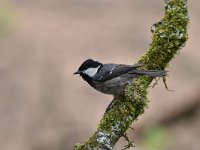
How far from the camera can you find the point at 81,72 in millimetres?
6270

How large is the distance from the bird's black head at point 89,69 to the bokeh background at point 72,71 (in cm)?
398

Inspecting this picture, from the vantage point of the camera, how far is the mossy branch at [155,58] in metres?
5.04

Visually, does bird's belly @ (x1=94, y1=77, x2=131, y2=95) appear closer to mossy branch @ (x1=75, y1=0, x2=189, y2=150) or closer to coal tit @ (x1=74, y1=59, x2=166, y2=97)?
coal tit @ (x1=74, y1=59, x2=166, y2=97)

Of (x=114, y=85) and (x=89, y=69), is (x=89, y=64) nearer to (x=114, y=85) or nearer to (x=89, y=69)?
(x=89, y=69)

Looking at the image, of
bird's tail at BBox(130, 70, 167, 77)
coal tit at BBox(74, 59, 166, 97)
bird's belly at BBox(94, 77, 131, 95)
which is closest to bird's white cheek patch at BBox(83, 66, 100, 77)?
coal tit at BBox(74, 59, 166, 97)

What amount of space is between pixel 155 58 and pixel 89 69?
95cm

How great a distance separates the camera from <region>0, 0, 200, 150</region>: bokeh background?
1071 cm

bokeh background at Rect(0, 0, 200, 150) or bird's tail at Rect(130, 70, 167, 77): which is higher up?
bokeh background at Rect(0, 0, 200, 150)

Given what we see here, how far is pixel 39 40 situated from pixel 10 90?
1311 mm

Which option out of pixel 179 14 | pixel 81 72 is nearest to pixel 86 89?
pixel 81 72

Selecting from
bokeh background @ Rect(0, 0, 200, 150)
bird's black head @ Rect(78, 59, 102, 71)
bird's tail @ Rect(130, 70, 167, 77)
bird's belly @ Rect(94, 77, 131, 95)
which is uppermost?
bokeh background @ Rect(0, 0, 200, 150)

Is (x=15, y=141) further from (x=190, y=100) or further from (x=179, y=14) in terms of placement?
(x=179, y=14)

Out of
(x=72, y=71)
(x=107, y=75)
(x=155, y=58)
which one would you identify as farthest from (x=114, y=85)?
(x=72, y=71)

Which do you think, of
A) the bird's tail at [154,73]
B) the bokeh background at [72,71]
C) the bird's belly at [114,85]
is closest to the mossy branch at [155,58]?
the bird's tail at [154,73]
